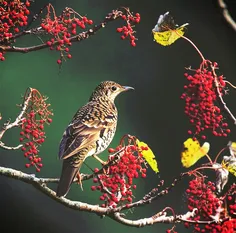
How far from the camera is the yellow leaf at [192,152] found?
1808mm

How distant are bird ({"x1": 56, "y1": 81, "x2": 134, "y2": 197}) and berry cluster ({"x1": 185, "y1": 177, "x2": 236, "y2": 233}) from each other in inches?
12.4

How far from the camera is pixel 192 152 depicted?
184 cm

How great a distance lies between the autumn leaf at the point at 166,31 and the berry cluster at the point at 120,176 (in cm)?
41

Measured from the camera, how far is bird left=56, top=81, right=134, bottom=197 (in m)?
1.68

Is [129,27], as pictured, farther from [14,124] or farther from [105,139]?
[14,124]

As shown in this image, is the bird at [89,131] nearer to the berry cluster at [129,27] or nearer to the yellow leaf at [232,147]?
the berry cluster at [129,27]

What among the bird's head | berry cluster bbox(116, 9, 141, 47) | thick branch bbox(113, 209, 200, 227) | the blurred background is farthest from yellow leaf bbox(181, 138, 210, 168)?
berry cluster bbox(116, 9, 141, 47)

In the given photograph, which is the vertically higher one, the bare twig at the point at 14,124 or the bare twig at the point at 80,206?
the bare twig at the point at 14,124

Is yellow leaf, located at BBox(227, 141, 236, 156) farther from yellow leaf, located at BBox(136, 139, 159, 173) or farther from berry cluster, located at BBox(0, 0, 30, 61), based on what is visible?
berry cluster, located at BBox(0, 0, 30, 61)

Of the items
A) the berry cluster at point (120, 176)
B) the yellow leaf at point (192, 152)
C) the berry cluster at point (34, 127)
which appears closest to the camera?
the berry cluster at point (120, 176)

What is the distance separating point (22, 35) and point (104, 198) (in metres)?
0.56

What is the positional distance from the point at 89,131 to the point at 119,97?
177mm

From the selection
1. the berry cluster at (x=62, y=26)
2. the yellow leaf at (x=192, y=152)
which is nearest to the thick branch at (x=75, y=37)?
the berry cluster at (x=62, y=26)

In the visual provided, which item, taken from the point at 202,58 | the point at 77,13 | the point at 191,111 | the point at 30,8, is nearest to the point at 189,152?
the point at 191,111
